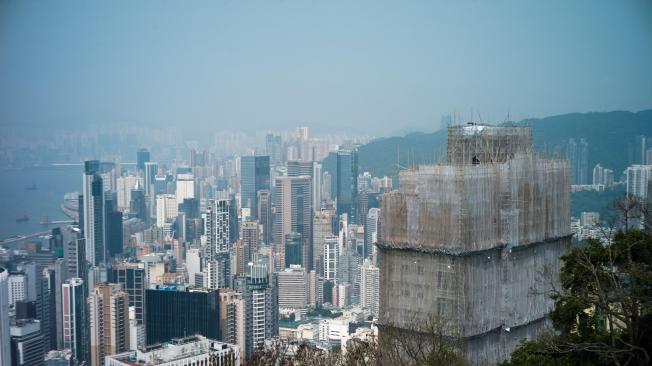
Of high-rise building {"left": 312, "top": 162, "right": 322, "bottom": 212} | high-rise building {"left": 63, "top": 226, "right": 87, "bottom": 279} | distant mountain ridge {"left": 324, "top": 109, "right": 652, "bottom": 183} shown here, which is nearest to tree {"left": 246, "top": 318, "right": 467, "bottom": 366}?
distant mountain ridge {"left": 324, "top": 109, "right": 652, "bottom": 183}

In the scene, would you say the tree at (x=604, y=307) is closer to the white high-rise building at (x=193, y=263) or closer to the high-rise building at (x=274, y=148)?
the white high-rise building at (x=193, y=263)

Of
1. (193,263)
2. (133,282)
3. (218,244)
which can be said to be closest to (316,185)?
(218,244)

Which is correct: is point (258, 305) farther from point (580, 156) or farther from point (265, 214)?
point (265, 214)

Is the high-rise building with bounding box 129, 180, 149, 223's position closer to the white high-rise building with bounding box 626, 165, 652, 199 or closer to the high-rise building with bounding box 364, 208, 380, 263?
the high-rise building with bounding box 364, 208, 380, 263

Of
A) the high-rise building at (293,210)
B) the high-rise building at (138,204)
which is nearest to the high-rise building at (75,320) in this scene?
the high-rise building at (138,204)

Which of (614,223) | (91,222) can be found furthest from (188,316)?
(614,223)
